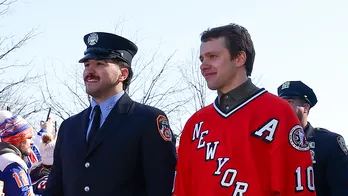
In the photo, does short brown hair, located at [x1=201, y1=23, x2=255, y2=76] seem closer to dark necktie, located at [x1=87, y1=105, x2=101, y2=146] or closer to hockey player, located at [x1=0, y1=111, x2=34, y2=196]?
dark necktie, located at [x1=87, y1=105, x2=101, y2=146]

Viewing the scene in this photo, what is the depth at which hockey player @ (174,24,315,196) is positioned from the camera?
3.39 meters

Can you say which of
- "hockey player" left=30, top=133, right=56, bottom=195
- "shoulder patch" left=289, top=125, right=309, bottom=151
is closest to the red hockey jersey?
"shoulder patch" left=289, top=125, right=309, bottom=151

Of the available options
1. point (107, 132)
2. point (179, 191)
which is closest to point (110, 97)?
point (107, 132)

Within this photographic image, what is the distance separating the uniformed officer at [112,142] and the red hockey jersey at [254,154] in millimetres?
464

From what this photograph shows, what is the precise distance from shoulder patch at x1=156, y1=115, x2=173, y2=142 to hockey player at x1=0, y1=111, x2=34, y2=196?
1.68 m

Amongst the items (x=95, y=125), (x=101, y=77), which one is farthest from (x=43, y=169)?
(x=101, y=77)

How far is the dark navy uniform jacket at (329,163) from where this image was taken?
197 inches

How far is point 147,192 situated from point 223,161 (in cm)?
80

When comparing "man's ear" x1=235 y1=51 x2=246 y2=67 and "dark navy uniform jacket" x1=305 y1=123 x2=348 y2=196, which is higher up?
"man's ear" x1=235 y1=51 x2=246 y2=67

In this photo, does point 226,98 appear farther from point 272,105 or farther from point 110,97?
point 110,97

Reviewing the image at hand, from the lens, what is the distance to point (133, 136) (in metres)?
4.18

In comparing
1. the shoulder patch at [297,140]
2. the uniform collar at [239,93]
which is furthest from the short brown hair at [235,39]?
the shoulder patch at [297,140]

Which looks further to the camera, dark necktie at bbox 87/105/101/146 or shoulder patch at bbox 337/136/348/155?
shoulder patch at bbox 337/136/348/155

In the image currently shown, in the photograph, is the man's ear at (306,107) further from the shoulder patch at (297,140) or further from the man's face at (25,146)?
the man's face at (25,146)
